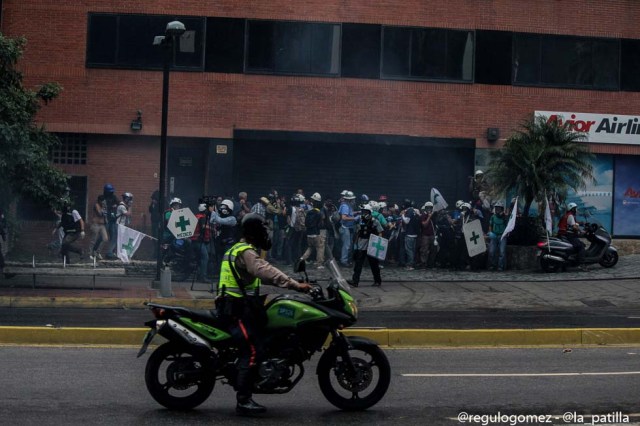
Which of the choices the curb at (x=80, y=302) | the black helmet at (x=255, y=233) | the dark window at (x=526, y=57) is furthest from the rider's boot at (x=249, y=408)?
the dark window at (x=526, y=57)

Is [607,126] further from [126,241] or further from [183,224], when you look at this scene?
[126,241]

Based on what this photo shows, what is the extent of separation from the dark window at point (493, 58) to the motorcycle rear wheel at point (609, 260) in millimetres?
6958

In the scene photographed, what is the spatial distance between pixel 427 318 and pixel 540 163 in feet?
30.2

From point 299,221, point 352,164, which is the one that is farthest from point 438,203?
point 352,164

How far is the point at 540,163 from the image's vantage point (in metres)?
23.6

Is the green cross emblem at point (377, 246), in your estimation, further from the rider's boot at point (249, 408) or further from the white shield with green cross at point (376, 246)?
the rider's boot at point (249, 408)

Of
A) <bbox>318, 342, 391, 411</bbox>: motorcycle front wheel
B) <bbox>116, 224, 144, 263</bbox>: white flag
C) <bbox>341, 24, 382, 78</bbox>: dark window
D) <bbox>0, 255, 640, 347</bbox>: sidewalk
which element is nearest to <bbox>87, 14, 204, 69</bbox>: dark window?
<bbox>341, 24, 382, 78</bbox>: dark window

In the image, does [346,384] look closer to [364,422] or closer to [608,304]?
[364,422]

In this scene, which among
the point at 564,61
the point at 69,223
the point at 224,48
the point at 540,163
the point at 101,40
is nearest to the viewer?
the point at 69,223

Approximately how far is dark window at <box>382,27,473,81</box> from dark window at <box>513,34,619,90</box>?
1531 mm

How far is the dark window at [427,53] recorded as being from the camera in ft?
91.3

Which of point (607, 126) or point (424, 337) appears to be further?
point (607, 126)

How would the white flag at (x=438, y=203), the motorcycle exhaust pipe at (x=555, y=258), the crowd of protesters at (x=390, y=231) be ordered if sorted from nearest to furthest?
1. the motorcycle exhaust pipe at (x=555, y=258)
2. the crowd of protesters at (x=390, y=231)
3. the white flag at (x=438, y=203)

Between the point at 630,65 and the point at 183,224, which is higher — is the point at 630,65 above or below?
above
